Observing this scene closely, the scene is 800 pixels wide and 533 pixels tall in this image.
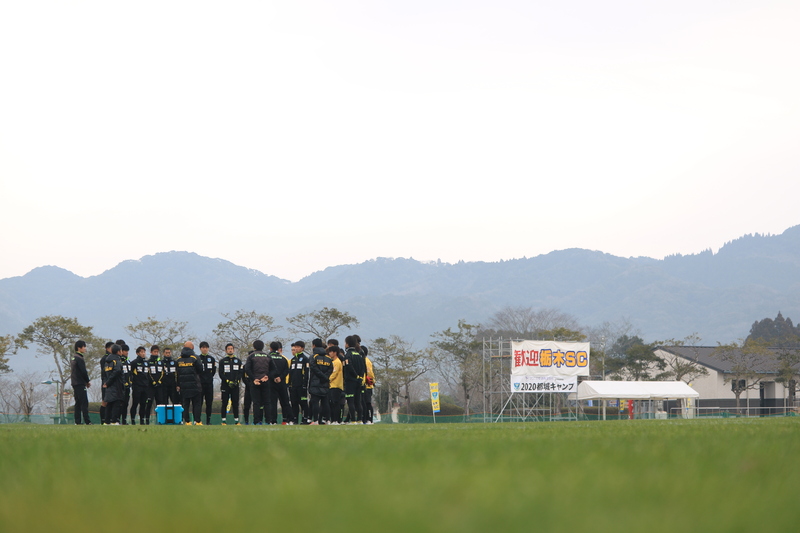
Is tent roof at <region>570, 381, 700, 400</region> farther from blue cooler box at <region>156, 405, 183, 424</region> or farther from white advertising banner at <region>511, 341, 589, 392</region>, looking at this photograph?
blue cooler box at <region>156, 405, 183, 424</region>

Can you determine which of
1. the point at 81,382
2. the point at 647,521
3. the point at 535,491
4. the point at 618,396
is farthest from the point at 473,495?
the point at 618,396

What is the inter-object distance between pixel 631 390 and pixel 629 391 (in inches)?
12.2

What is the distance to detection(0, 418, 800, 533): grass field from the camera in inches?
93.0

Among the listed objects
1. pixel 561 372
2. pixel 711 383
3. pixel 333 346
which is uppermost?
pixel 333 346

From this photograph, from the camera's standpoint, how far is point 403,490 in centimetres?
292

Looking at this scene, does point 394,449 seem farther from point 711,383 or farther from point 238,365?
point 711,383

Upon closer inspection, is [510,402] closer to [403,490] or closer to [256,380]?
[256,380]

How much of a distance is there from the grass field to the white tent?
35517mm

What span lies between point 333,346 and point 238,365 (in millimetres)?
3194

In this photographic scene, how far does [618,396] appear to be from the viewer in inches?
1543

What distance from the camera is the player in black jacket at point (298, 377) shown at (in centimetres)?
1855

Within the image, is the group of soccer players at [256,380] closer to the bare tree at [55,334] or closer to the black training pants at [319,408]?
the black training pants at [319,408]

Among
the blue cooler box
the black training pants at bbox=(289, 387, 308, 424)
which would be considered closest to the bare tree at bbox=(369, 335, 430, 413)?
the blue cooler box

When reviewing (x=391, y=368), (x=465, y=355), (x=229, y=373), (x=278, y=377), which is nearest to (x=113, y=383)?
(x=229, y=373)
